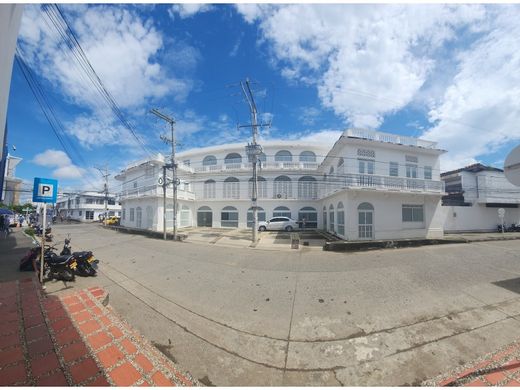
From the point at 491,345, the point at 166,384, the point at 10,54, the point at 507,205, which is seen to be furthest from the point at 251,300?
the point at 507,205

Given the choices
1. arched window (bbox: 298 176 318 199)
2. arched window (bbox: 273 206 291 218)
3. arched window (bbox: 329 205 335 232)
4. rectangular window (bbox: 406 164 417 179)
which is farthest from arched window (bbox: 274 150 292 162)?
rectangular window (bbox: 406 164 417 179)

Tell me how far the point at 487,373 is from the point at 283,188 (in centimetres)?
1993

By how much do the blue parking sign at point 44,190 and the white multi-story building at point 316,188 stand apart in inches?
534

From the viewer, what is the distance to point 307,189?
861 inches

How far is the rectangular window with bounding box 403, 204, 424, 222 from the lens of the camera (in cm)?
1388

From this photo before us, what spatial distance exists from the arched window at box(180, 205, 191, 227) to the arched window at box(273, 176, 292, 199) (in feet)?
34.2

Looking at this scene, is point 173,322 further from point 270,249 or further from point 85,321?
point 270,249

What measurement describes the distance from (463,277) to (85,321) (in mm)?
9732

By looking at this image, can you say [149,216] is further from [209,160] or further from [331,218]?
[331,218]

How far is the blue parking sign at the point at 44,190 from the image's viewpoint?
5.48 meters

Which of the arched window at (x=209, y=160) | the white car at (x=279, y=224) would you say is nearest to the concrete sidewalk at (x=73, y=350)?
the white car at (x=279, y=224)

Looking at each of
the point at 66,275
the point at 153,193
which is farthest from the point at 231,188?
the point at 66,275

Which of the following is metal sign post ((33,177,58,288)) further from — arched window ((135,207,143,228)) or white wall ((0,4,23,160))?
arched window ((135,207,143,228))

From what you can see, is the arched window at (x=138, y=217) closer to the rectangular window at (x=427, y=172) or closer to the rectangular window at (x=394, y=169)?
the rectangular window at (x=394, y=169)
